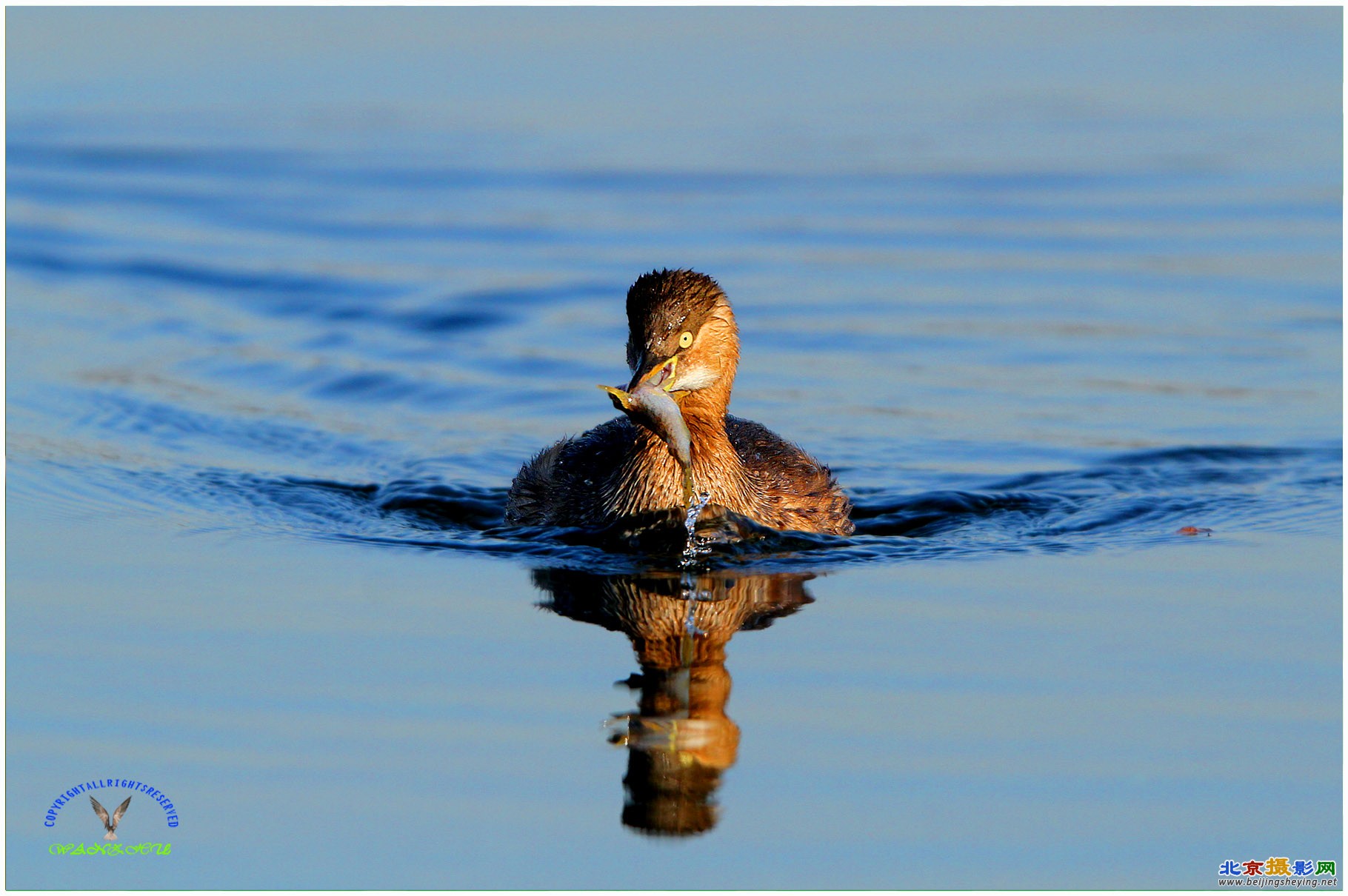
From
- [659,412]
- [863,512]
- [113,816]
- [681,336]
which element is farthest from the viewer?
[863,512]

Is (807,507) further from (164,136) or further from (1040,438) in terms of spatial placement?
(164,136)

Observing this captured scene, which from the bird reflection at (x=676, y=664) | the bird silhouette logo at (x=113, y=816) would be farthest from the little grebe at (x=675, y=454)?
the bird silhouette logo at (x=113, y=816)

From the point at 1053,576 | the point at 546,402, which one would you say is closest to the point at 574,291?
the point at 546,402

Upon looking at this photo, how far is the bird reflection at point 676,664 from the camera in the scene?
710cm

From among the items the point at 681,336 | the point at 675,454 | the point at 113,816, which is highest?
the point at 681,336

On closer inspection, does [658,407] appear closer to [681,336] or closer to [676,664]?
[681,336]

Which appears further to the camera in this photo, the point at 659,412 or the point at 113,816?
the point at 659,412

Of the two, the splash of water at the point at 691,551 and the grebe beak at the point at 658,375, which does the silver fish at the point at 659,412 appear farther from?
the splash of water at the point at 691,551

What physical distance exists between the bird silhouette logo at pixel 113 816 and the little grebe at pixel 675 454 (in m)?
3.41

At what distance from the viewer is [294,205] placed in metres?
20.8

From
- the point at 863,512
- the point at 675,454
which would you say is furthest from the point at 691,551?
the point at 863,512

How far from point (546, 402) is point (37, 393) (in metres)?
3.90

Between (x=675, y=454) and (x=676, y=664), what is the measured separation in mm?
1735

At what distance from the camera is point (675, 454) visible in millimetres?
9859
